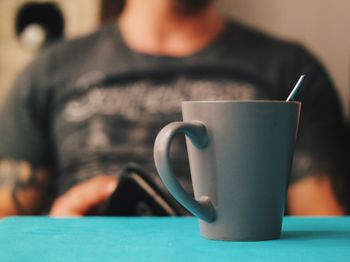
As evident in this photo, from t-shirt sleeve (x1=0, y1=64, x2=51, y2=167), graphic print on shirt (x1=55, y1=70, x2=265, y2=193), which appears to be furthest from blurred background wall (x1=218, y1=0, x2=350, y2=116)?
t-shirt sleeve (x1=0, y1=64, x2=51, y2=167)

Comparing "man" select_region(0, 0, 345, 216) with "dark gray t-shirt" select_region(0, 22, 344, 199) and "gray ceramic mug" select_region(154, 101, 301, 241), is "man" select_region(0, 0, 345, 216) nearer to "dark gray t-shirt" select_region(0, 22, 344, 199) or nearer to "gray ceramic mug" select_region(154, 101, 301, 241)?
"dark gray t-shirt" select_region(0, 22, 344, 199)

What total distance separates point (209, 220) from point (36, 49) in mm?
1039

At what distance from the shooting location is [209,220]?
1.22 feet

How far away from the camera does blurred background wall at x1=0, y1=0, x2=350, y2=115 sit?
1179mm

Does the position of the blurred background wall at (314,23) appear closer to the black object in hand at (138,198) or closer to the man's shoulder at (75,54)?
the man's shoulder at (75,54)

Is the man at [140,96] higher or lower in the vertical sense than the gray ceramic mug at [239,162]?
lower

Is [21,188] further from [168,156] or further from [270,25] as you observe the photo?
[168,156]

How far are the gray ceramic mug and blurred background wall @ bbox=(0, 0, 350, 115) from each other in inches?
31.8

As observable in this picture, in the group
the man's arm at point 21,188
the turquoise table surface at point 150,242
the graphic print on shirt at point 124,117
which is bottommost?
the man's arm at point 21,188

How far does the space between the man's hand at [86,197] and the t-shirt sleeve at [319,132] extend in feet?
1.09

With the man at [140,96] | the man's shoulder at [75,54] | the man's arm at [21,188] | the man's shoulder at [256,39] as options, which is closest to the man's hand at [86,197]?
the man at [140,96]

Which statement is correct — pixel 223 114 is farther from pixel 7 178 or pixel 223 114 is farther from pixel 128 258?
pixel 7 178

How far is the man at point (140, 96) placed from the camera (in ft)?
3.50

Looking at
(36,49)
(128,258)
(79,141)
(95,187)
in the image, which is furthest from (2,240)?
(36,49)
